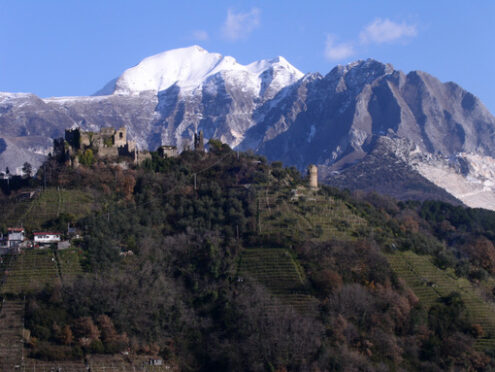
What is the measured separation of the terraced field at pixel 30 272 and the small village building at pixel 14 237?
1304mm

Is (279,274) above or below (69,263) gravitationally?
below

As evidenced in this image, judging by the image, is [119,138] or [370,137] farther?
[370,137]

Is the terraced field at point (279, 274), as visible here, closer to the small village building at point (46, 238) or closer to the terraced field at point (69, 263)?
the terraced field at point (69, 263)

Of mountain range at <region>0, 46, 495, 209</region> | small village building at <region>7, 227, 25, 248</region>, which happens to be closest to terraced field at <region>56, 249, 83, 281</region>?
small village building at <region>7, 227, 25, 248</region>

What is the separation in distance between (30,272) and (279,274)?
1813 cm

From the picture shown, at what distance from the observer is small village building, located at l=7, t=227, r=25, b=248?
5788 cm

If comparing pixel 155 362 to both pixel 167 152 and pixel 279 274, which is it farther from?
pixel 167 152

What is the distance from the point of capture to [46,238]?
59.0 metres

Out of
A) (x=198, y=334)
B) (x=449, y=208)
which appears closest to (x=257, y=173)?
(x=198, y=334)

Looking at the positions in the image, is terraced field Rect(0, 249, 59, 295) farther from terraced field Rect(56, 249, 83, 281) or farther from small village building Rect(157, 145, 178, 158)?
small village building Rect(157, 145, 178, 158)

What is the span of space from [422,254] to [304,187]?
14.2 metres

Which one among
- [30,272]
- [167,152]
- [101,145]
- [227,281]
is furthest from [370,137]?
[30,272]

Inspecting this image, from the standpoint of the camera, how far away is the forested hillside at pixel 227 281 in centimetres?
5116

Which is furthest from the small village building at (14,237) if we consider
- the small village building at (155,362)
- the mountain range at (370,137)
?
the mountain range at (370,137)
